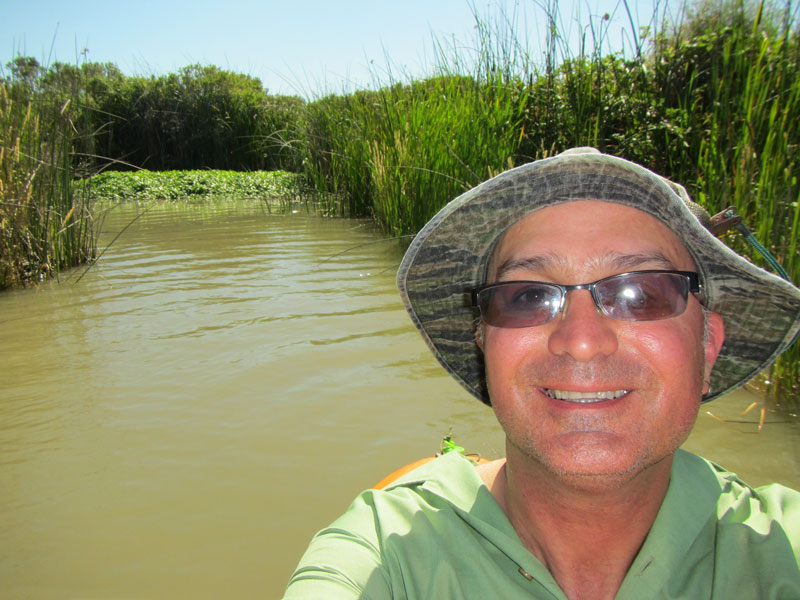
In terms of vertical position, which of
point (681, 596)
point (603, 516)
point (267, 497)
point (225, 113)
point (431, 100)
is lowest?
point (267, 497)

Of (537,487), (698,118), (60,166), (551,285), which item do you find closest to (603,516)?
(537,487)

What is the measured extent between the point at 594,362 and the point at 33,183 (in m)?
6.00

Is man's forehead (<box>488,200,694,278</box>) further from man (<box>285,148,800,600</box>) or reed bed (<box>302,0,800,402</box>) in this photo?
reed bed (<box>302,0,800,402</box>)

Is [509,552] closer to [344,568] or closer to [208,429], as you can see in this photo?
[344,568]

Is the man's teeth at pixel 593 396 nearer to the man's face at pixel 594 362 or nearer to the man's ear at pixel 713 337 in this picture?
the man's face at pixel 594 362

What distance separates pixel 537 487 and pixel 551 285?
1.37ft

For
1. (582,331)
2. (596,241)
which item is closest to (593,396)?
(582,331)

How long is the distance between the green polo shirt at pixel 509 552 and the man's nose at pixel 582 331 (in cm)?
34

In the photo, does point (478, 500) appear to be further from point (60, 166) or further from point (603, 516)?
point (60, 166)

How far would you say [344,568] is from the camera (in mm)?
1182

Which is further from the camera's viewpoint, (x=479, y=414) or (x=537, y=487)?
(x=479, y=414)

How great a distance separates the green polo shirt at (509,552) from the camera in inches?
46.3

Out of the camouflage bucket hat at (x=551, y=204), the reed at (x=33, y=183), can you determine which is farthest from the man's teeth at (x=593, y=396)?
the reed at (x=33, y=183)

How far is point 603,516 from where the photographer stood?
4.22 feet
